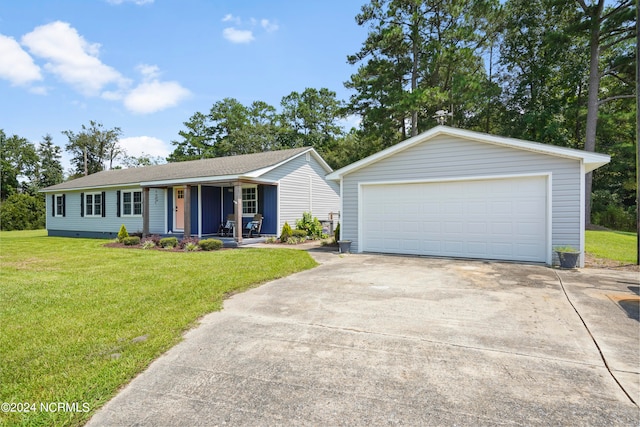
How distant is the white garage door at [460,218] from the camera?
8.20m

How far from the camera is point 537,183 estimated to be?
26.6 ft

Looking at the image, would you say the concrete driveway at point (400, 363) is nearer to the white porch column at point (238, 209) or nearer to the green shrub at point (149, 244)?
the white porch column at point (238, 209)

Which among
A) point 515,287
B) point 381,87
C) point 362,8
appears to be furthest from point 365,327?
point 362,8

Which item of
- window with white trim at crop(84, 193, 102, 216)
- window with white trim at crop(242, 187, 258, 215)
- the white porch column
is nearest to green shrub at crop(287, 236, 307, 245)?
the white porch column

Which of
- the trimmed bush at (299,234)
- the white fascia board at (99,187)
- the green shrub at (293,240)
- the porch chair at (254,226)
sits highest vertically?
the white fascia board at (99,187)

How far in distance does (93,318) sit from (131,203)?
1482 centimetres

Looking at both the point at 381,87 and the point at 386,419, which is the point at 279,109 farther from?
the point at 386,419

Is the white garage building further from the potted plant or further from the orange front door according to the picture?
the orange front door

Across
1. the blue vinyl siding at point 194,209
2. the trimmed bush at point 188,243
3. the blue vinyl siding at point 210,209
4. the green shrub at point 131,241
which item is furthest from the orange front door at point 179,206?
the trimmed bush at point 188,243

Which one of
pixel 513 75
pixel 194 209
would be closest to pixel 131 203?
pixel 194 209

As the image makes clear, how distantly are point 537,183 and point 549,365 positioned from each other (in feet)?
21.1

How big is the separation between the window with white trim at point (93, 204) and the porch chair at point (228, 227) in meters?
8.10

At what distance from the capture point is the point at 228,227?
48.9 ft

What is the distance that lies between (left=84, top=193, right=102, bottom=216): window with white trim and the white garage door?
15629 mm
